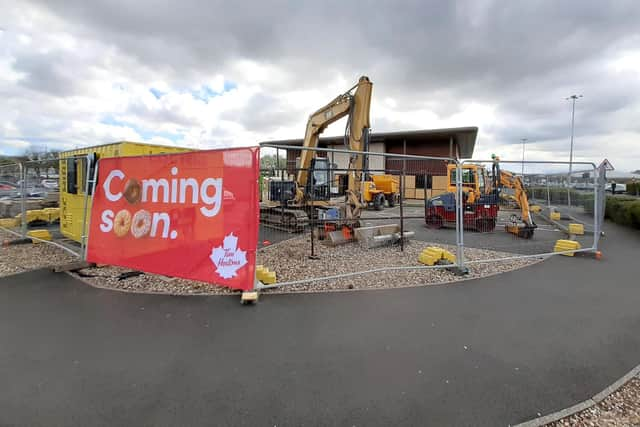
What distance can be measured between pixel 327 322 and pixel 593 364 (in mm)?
2741

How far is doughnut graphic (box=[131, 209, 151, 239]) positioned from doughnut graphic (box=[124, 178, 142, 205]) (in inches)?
9.9

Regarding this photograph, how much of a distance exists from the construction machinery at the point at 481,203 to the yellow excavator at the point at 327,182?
339 centimetres

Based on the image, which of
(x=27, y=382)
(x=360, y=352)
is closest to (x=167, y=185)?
(x=27, y=382)

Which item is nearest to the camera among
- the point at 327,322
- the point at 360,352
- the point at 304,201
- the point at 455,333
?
the point at 360,352

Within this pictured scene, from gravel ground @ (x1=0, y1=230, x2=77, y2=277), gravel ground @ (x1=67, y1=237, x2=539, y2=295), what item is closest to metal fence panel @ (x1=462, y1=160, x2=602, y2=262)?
gravel ground @ (x1=67, y1=237, x2=539, y2=295)

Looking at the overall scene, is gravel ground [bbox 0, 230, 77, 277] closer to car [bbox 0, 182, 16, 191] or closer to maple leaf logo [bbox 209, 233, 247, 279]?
car [bbox 0, 182, 16, 191]

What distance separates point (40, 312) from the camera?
395 centimetres

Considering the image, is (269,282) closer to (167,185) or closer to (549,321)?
(167,185)

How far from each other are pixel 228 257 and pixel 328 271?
2322mm

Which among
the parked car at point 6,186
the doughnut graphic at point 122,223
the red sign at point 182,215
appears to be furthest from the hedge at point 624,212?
the parked car at point 6,186

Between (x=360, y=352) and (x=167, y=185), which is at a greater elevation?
(x=167, y=185)

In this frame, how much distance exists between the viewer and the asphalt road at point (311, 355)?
7.53 ft

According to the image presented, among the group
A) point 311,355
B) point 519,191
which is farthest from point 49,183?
point 519,191

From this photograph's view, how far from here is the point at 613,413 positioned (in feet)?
7.49
